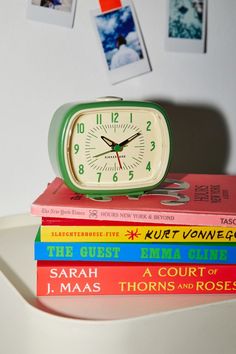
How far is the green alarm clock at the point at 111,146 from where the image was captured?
2.48 feet

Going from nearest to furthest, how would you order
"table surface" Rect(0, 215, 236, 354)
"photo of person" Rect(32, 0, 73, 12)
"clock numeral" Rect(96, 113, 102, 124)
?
"table surface" Rect(0, 215, 236, 354)
"clock numeral" Rect(96, 113, 102, 124)
"photo of person" Rect(32, 0, 73, 12)

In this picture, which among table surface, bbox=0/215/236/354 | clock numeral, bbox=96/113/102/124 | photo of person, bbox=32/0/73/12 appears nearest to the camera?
table surface, bbox=0/215/236/354

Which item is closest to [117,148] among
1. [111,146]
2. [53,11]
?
[111,146]

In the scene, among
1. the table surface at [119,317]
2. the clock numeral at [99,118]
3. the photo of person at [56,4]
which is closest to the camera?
the table surface at [119,317]

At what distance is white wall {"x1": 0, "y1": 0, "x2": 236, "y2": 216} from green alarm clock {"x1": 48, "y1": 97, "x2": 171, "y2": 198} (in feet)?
0.85

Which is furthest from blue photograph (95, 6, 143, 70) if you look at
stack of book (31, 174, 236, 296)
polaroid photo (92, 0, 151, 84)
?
stack of book (31, 174, 236, 296)

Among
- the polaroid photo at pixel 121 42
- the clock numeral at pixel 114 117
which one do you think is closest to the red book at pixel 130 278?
the clock numeral at pixel 114 117

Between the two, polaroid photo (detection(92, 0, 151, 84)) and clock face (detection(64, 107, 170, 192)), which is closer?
clock face (detection(64, 107, 170, 192))

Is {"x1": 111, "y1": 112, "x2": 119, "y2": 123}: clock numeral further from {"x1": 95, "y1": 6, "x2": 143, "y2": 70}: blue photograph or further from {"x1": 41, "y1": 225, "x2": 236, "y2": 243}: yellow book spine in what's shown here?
{"x1": 95, "y1": 6, "x2": 143, "y2": 70}: blue photograph

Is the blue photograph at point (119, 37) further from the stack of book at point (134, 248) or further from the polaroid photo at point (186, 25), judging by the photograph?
the stack of book at point (134, 248)

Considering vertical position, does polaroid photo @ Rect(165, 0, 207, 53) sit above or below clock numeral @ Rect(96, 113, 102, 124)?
above

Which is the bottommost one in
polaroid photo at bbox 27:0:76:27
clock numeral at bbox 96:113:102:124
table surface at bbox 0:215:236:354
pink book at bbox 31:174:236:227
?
table surface at bbox 0:215:236:354

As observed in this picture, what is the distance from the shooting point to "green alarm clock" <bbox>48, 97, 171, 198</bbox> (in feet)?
2.48

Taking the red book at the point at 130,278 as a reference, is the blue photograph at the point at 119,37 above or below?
above
